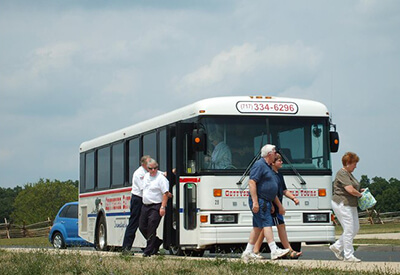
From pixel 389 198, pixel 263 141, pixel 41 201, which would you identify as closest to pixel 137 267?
pixel 263 141

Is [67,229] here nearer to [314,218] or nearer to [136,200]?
A: [136,200]

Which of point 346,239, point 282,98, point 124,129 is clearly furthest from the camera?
point 124,129

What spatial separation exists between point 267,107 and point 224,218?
7.94 feet

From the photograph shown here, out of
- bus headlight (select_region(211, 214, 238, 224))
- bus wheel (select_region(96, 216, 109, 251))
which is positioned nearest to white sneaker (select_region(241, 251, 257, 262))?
bus headlight (select_region(211, 214, 238, 224))

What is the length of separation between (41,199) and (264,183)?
434 ft

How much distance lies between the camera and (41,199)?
143375 mm

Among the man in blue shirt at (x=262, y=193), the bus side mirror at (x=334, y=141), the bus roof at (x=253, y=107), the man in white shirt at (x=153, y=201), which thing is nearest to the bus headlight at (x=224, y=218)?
the man in white shirt at (x=153, y=201)

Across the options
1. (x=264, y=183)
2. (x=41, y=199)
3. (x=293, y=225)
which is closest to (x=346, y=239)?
(x=264, y=183)

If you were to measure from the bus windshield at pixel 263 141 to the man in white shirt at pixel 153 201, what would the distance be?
102cm

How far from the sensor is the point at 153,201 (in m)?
16.2

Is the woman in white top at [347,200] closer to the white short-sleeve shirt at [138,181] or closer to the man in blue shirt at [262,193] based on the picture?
the man in blue shirt at [262,193]

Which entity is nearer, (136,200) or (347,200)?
(347,200)

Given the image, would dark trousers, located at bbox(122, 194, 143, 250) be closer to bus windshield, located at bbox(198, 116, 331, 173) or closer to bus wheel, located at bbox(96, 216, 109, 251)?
bus windshield, located at bbox(198, 116, 331, 173)

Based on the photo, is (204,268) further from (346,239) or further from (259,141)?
(259,141)
